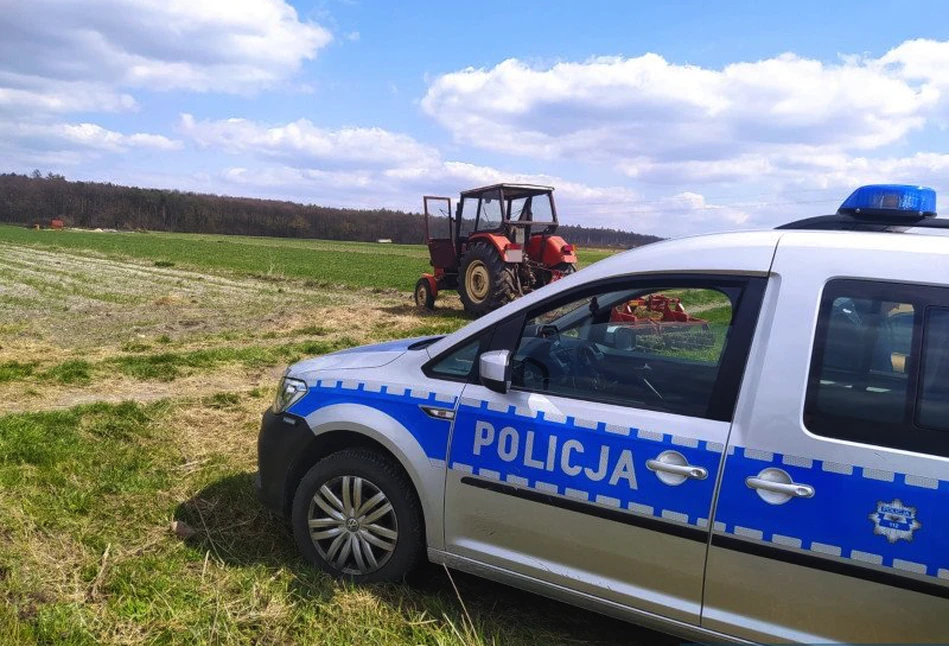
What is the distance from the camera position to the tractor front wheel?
16.1m

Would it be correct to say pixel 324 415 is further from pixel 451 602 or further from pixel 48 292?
pixel 48 292

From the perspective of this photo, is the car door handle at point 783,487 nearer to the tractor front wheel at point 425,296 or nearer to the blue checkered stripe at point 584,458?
the blue checkered stripe at point 584,458

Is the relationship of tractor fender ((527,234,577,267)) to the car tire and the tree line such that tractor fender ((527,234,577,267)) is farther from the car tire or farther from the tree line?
the tree line

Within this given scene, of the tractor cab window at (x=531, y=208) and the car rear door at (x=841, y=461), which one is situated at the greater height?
the tractor cab window at (x=531, y=208)

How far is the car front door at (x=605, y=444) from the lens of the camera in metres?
2.59

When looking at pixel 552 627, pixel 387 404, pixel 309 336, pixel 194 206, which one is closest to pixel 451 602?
pixel 552 627

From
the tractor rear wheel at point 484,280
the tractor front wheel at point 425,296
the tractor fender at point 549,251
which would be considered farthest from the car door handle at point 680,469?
the tractor front wheel at point 425,296

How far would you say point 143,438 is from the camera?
17.8ft

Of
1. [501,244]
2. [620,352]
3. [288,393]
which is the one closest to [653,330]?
[620,352]

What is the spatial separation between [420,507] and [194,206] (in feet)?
396

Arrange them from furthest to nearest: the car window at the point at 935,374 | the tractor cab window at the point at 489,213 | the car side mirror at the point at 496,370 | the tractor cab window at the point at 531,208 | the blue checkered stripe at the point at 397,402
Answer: the tractor cab window at the point at 531,208 < the tractor cab window at the point at 489,213 < the blue checkered stripe at the point at 397,402 < the car side mirror at the point at 496,370 < the car window at the point at 935,374

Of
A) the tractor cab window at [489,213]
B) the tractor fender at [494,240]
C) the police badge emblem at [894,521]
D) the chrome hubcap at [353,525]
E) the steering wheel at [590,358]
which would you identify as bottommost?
the chrome hubcap at [353,525]

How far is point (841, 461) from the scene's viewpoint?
2.31 meters

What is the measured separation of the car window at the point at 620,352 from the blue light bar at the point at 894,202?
0.66 m
